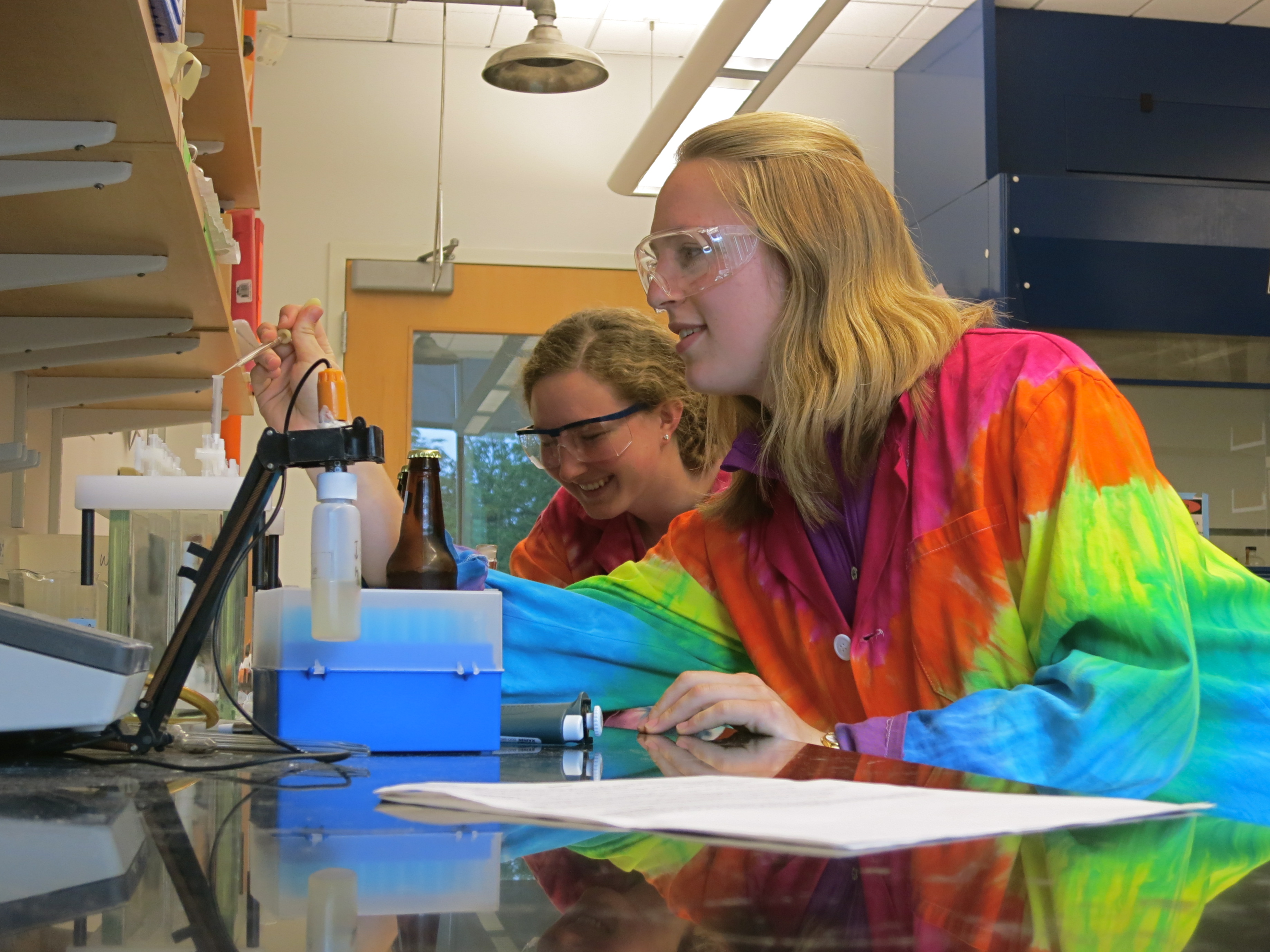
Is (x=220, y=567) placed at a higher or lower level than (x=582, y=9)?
lower

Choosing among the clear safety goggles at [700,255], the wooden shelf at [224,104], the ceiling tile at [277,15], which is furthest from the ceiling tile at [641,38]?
the clear safety goggles at [700,255]

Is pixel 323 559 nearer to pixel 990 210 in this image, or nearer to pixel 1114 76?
pixel 990 210

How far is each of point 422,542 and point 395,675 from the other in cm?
21

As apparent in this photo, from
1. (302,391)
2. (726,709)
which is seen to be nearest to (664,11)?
(302,391)

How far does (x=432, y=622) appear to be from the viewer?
93 cm

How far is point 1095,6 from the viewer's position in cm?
375

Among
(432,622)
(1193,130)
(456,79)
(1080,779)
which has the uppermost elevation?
(456,79)

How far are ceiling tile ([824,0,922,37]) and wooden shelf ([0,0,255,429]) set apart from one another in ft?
8.03

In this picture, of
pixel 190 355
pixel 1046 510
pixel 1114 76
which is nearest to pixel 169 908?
pixel 1046 510

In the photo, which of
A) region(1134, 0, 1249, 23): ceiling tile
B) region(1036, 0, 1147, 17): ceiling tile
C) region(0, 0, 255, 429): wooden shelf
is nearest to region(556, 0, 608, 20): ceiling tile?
region(1036, 0, 1147, 17): ceiling tile

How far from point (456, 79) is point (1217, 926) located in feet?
13.4

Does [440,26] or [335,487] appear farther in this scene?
[440,26]

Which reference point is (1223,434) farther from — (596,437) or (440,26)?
(440,26)

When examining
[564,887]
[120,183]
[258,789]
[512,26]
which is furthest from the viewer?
[512,26]
